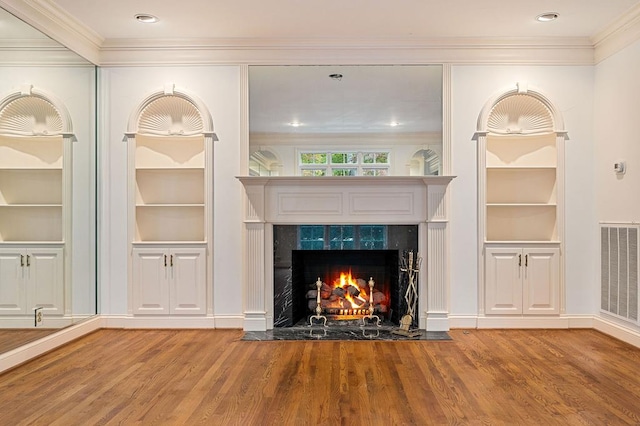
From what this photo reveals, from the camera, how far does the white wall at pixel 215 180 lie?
16.2 ft

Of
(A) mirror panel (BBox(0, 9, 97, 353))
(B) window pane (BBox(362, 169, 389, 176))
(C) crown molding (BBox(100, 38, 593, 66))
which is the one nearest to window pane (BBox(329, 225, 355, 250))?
(B) window pane (BBox(362, 169, 389, 176))

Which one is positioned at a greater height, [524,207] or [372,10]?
[372,10]

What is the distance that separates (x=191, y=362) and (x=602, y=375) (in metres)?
3.01

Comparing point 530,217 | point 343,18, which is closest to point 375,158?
point 343,18

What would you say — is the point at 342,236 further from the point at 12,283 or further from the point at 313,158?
the point at 12,283

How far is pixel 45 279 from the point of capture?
13.4 ft

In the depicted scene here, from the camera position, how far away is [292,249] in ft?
16.4

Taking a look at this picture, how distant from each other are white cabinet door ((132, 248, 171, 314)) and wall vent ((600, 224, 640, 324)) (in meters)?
4.25

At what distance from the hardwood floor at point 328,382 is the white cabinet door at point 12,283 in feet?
1.51

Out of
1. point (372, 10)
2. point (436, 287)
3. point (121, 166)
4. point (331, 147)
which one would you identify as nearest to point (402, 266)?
point (436, 287)

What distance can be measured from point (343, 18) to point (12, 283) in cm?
346

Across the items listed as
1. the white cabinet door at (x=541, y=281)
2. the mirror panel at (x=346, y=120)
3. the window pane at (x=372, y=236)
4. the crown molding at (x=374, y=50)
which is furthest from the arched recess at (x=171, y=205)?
the white cabinet door at (x=541, y=281)

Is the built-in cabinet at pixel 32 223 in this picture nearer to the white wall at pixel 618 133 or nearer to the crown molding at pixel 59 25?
the crown molding at pixel 59 25

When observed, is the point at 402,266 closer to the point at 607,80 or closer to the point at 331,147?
the point at 331,147
